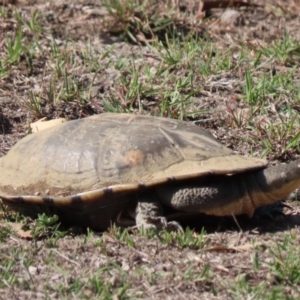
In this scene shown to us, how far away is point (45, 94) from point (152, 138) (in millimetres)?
1956

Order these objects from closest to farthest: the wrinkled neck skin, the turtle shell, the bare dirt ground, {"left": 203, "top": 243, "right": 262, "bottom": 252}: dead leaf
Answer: the bare dirt ground
{"left": 203, "top": 243, "right": 262, "bottom": 252}: dead leaf
the turtle shell
the wrinkled neck skin

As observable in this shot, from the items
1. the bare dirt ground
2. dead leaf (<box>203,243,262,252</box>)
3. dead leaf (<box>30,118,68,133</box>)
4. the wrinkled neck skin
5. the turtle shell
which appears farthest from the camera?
dead leaf (<box>30,118,68,133</box>)

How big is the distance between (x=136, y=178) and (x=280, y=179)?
825mm

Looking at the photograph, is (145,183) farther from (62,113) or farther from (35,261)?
(62,113)

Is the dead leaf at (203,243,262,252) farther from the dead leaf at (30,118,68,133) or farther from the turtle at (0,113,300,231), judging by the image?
the dead leaf at (30,118,68,133)

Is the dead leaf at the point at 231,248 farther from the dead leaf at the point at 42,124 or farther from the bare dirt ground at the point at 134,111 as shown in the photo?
the dead leaf at the point at 42,124

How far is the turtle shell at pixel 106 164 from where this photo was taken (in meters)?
4.86

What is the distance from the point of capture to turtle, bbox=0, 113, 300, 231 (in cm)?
487

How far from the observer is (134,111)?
6559mm

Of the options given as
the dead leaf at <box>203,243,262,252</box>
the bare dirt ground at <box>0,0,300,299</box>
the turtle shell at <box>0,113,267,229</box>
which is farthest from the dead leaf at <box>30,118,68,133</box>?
the dead leaf at <box>203,243,262,252</box>

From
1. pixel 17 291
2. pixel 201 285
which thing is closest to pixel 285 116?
pixel 201 285

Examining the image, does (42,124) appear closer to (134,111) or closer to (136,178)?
(134,111)

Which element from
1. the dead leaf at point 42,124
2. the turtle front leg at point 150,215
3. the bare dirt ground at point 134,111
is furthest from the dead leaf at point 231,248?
the dead leaf at point 42,124

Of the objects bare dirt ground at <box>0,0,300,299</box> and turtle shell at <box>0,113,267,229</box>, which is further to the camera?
turtle shell at <box>0,113,267,229</box>
